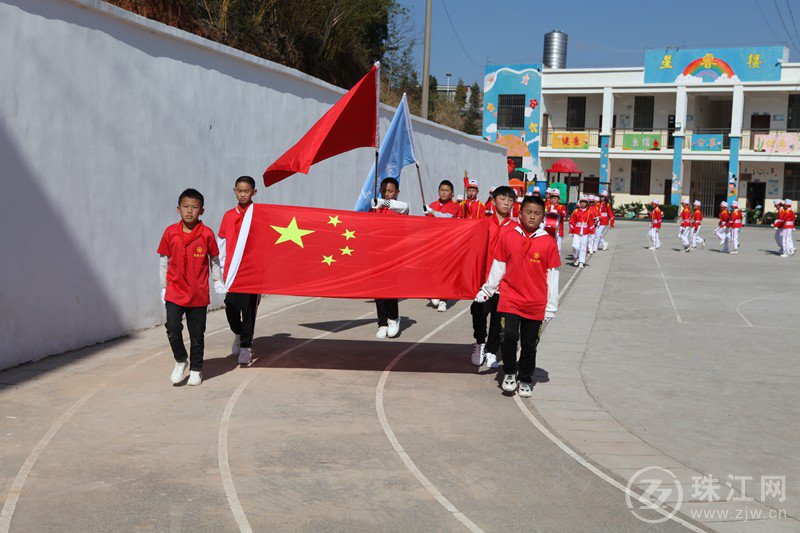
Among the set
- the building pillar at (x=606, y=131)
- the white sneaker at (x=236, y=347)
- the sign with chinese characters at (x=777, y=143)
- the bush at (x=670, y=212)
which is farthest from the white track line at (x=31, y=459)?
the sign with chinese characters at (x=777, y=143)

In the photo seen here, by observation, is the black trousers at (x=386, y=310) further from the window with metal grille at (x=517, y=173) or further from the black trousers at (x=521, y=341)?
the window with metal grille at (x=517, y=173)

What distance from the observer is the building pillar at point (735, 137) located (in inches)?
2030

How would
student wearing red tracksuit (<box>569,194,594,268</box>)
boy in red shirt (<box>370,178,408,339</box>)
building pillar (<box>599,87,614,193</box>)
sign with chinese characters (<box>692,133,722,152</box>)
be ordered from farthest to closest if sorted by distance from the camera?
building pillar (<box>599,87,614,193</box>)
sign with chinese characters (<box>692,133,722,152</box>)
student wearing red tracksuit (<box>569,194,594,268</box>)
boy in red shirt (<box>370,178,408,339</box>)

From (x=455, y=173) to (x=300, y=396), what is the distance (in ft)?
66.2

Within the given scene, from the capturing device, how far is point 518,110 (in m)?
56.8

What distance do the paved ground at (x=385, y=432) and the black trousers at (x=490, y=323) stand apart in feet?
1.04

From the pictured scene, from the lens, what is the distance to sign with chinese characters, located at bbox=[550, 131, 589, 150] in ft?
182

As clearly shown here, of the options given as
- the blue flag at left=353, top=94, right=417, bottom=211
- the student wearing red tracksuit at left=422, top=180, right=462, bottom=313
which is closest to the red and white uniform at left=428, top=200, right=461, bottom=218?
the student wearing red tracksuit at left=422, top=180, right=462, bottom=313

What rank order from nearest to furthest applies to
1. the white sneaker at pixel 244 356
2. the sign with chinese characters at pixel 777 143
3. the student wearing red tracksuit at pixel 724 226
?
the white sneaker at pixel 244 356 < the student wearing red tracksuit at pixel 724 226 < the sign with chinese characters at pixel 777 143

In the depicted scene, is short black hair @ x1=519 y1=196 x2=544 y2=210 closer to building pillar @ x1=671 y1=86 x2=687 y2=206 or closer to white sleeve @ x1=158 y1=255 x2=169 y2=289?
white sleeve @ x1=158 y1=255 x2=169 y2=289

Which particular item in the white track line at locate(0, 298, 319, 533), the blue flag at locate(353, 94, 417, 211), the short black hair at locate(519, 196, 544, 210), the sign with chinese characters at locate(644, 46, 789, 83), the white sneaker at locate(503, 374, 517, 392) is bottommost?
the white track line at locate(0, 298, 319, 533)

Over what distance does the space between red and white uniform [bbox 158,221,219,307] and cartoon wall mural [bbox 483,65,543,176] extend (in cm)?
4938

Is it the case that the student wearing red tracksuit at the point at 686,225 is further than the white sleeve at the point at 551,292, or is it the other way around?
the student wearing red tracksuit at the point at 686,225

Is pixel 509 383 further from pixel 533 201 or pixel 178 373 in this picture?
pixel 178 373
